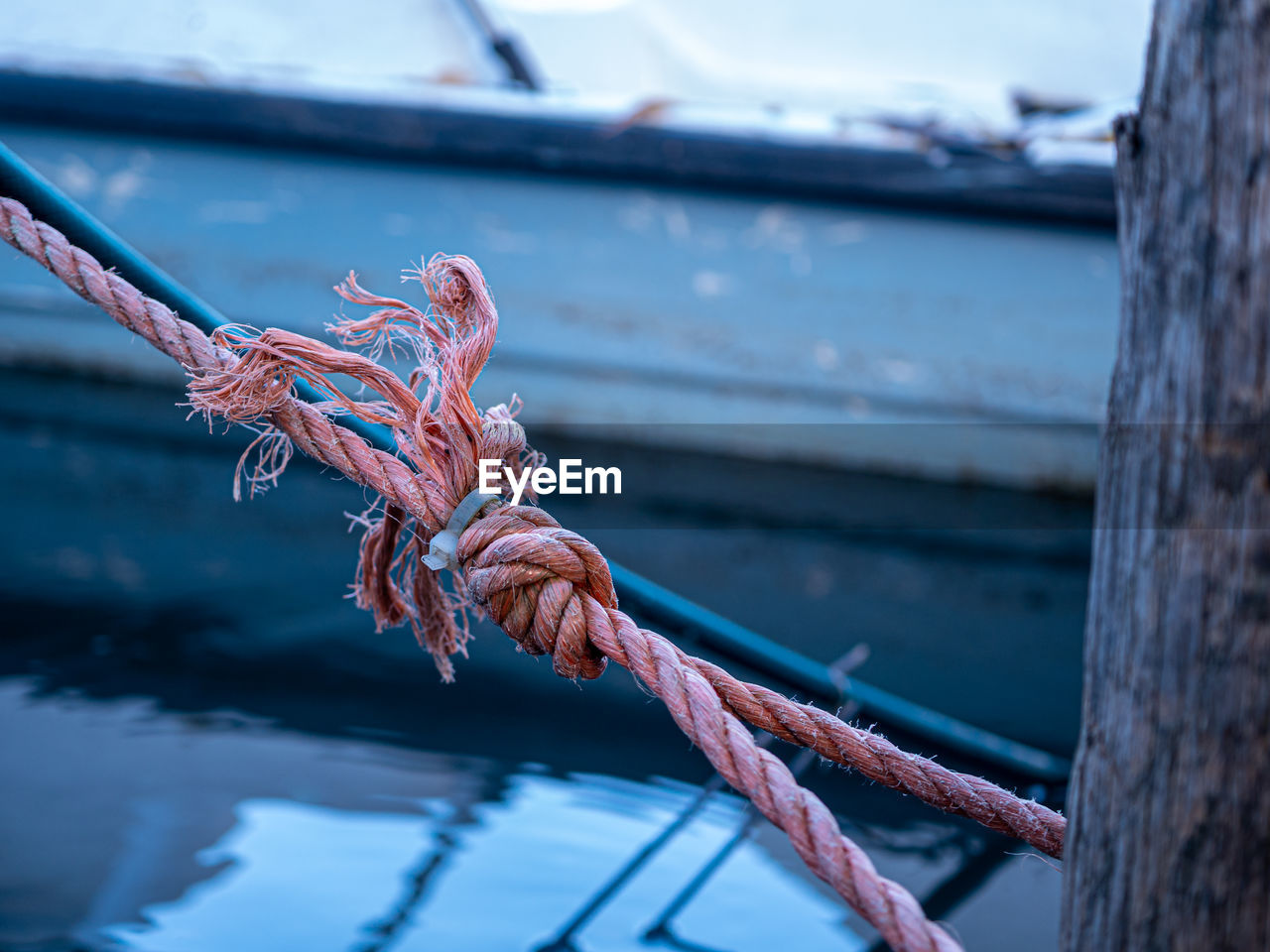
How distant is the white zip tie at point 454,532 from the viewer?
0.66m

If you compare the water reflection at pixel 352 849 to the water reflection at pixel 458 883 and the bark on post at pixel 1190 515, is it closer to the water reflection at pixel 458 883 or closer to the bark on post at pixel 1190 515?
the water reflection at pixel 458 883

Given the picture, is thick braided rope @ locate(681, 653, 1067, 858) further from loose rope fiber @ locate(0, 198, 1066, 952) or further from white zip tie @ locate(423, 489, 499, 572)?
white zip tie @ locate(423, 489, 499, 572)

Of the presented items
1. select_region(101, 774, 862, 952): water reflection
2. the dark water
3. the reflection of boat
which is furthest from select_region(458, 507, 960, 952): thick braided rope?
the reflection of boat

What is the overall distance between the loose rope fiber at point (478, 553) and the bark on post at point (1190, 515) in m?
0.13

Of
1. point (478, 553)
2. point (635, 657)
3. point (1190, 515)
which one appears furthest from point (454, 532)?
point (1190, 515)

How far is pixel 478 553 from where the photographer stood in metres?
0.63

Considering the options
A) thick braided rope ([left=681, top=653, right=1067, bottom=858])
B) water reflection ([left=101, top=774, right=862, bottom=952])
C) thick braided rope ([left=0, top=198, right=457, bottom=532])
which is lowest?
water reflection ([left=101, top=774, right=862, bottom=952])

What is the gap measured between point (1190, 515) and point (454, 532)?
436 millimetres

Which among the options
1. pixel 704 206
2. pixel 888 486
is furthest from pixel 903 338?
pixel 704 206

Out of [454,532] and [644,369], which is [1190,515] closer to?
[454,532]

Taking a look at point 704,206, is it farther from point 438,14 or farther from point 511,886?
point 511,886

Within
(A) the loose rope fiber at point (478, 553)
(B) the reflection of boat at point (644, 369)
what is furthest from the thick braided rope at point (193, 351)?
(B) the reflection of boat at point (644, 369)

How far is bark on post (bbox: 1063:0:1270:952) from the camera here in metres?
0.41

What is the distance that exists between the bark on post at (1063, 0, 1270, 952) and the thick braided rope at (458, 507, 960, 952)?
114 mm
